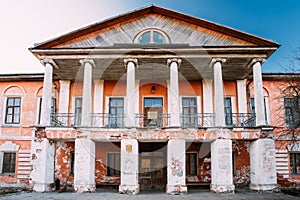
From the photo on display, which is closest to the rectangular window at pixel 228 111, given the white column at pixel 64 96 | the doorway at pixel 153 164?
the doorway at pixel 153 164

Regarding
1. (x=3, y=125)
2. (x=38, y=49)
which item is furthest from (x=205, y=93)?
(x=3, y=125)

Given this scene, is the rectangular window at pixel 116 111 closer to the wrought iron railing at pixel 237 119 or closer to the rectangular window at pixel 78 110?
the rectangular window at pixel 78 110

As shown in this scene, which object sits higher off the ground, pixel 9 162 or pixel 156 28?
pixel 156 28

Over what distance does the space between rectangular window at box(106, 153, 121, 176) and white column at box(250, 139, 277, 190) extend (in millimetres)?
7344

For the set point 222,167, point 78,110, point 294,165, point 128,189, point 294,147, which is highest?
point 78,110

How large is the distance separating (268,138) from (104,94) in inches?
357

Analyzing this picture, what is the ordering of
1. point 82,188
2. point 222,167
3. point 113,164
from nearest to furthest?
1. point 82,188
2. point 222,167
3. point 113,164

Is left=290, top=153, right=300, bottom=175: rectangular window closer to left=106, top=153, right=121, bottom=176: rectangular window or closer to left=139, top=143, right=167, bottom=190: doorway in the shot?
left=139, top=143, right=167, bottom=190: doorway

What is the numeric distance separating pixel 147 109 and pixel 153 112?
0.40m

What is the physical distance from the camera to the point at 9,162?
55.0 ft

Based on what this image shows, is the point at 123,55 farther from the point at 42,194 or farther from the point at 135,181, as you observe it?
the point at 42,194

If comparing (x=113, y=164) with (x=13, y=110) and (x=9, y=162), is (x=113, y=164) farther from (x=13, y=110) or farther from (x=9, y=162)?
(x=13, y=110)

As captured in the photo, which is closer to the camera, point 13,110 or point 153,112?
point 153,112

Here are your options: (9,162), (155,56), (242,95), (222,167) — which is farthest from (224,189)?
(9,162)
